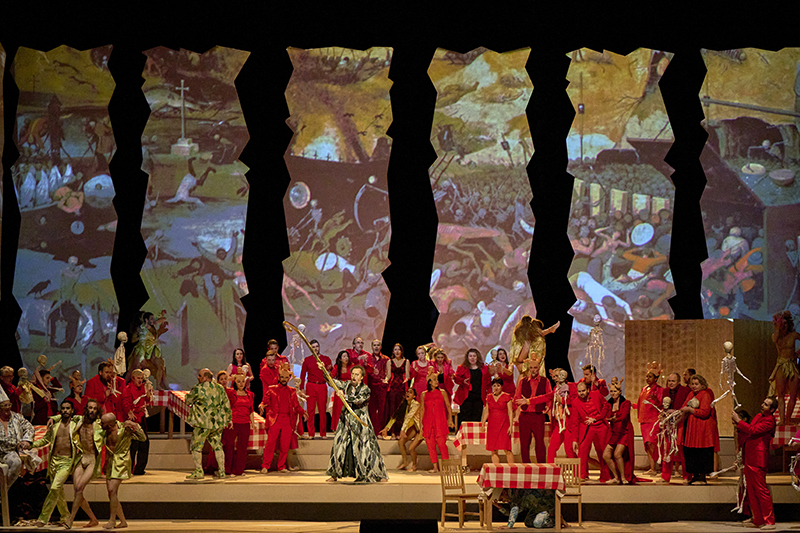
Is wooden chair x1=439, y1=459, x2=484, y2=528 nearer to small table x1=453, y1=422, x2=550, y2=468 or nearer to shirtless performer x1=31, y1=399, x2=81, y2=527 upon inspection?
small table x1=453, y1=422, x2=550, y2=468

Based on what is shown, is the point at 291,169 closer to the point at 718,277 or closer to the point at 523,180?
the point at 523,180

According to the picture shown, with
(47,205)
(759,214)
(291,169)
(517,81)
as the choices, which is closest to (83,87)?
(47,205)

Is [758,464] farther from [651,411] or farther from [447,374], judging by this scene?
[447,374]

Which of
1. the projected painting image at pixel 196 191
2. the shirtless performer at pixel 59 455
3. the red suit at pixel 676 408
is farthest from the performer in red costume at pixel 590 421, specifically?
the projected painting image at pixel 196 191

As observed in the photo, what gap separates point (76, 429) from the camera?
29.3 ft

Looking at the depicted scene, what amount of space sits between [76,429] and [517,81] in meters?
9.10

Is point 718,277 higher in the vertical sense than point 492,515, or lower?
higher

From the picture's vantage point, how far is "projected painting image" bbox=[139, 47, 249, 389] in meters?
14.8

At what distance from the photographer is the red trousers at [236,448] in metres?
10.9

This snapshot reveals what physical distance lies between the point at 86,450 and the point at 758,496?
6.52 m

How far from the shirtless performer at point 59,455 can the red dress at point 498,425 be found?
441 centimetres

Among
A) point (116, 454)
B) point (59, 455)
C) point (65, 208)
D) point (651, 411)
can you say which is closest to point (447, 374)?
point (651, 411)

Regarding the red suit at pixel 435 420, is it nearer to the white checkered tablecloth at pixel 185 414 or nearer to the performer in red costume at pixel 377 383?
the performer in red costume at pixel 377 383

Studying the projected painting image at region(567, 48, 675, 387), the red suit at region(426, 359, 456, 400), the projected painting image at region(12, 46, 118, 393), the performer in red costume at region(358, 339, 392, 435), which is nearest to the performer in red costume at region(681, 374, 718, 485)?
the red suit at region(426, 359, 456, 400)
